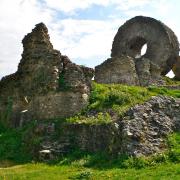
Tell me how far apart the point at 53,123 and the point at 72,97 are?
1.34m

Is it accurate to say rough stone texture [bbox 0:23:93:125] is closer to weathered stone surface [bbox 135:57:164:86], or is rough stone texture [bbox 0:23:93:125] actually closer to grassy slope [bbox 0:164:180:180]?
grassy slope [bbox 0:164:180:180]

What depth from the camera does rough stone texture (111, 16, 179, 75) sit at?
111 feet

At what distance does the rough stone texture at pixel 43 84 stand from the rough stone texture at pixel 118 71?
5.78 metres

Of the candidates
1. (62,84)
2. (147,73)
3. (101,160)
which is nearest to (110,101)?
(62,84)

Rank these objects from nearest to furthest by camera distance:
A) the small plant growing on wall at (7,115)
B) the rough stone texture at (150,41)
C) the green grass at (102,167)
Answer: the green grass at (102,167)
the small plant growing on wall at (7,115)
the rough stone texture at (150,41)

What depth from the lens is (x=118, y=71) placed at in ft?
93.0

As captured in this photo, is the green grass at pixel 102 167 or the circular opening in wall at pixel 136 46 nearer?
the green grass at pixel 102 167

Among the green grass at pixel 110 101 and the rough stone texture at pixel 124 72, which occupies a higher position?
the rough stone texture at pixel 124 72

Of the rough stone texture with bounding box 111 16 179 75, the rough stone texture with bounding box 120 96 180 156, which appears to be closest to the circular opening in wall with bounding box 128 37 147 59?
the rough stone texture with bounding box 111 16 179 75

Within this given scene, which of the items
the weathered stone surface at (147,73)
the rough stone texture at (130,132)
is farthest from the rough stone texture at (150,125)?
the weathered stone surface at (147,73)

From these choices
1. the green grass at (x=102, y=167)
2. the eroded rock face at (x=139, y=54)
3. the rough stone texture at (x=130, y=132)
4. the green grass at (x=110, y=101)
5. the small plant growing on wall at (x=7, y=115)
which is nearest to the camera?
the green grass at (x=102, y=167)

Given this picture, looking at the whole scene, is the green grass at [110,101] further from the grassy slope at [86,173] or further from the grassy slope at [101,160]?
the grassy slope at [86,173]

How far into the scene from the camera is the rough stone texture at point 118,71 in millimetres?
28362

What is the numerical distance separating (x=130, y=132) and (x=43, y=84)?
531 centimetres
